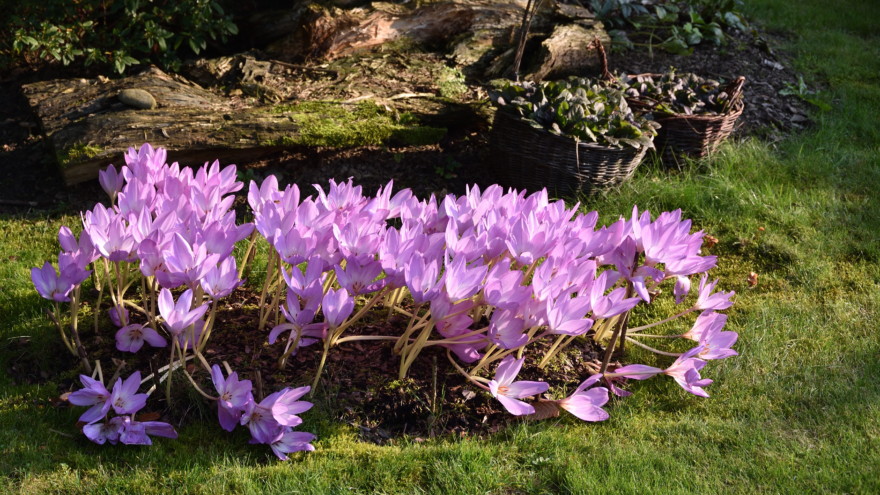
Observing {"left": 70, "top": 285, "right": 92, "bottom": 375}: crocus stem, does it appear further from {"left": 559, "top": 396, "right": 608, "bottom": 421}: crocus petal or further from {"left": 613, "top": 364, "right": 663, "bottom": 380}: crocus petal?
{"left": 613, "top": 364, "right": 663, "bottom": 380}: crocus petal

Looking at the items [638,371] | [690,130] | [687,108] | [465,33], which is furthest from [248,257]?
[465,33]

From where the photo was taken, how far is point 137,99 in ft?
14.9

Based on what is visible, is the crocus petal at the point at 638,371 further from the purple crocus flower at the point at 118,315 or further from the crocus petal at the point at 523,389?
the purple crocus flower at the point at 118,315

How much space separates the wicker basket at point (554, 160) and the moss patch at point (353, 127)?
1.97 ft

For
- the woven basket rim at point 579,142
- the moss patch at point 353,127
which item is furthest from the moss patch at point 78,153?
the woven basket rim at point 579,142

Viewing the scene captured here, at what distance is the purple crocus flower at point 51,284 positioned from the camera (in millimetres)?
2463

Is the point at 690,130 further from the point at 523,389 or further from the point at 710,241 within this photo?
the point at 523,389

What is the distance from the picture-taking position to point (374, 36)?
573cm

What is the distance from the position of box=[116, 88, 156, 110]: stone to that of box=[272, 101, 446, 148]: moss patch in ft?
2.28

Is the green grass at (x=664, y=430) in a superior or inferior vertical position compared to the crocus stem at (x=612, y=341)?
inferior

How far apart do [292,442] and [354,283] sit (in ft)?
1.71

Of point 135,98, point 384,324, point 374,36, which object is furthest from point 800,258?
point 135,98

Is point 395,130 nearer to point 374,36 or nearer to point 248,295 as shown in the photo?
point 374,36

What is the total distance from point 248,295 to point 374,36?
307cm
